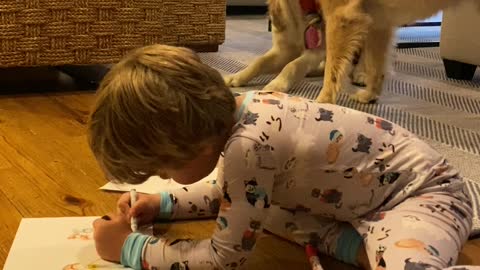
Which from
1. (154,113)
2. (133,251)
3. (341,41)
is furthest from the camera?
(341,41)

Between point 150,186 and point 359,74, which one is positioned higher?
point 150,186

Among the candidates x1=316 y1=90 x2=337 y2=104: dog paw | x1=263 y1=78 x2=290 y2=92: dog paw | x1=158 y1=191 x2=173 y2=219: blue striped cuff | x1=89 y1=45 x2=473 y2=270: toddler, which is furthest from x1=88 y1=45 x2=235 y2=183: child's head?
x1=263 y1=78 x2=290 y2=92: dog paw

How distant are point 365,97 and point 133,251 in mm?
1228

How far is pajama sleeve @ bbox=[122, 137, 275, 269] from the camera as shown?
0.80 metres

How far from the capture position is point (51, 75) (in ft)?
6.73

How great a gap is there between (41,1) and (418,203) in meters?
1.24

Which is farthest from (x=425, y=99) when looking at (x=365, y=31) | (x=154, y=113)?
(x=154, y=113)

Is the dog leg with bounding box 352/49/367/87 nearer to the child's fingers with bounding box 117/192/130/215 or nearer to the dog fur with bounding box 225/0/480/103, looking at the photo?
the dog fur with bounding box 225/0/480/103

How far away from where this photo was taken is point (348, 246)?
0.94 meters

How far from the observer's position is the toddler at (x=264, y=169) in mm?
761

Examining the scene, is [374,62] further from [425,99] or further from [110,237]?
[110,237]

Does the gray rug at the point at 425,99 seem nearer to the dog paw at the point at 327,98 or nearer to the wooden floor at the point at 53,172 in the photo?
the dog paw at the point at 327,98

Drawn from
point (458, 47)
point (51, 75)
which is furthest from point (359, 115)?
point (458, 47)

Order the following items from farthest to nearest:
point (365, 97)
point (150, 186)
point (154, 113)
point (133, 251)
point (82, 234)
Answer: point (365, 97) → point (150, 186) → point (82, 234) → point (133, 251) → point (154, 113)
